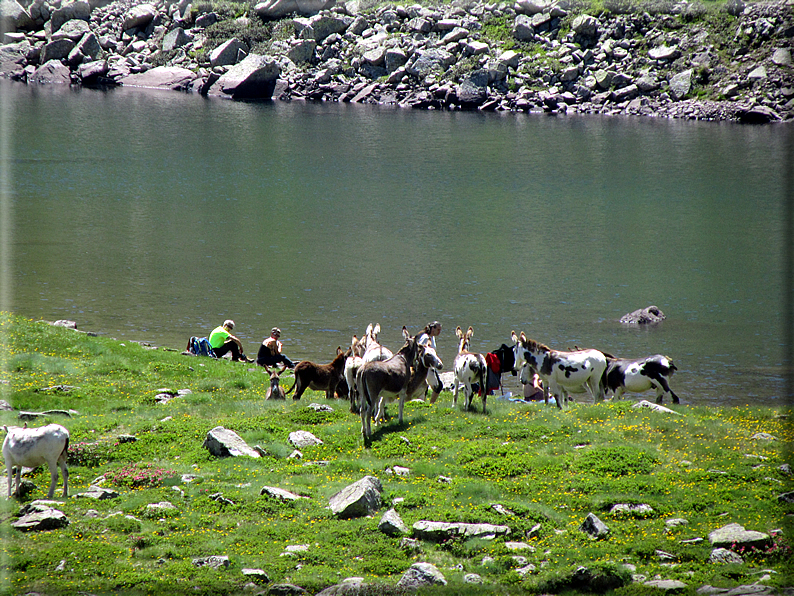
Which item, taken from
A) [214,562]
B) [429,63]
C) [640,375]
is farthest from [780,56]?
[214,562]

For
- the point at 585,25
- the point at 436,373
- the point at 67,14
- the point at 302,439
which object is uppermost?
the point at 67,14

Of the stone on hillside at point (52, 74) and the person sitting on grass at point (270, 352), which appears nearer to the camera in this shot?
the person sitting on grass at point (270, 352)

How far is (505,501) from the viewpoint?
44.4 ft

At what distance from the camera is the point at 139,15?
19012cm

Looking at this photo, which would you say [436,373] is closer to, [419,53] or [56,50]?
[419,53]

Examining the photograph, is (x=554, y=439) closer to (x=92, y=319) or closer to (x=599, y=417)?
(x=599, y=417)

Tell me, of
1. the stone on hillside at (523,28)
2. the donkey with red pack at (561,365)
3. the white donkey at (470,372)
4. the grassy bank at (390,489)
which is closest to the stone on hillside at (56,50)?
the stone on hillside at (523,28)

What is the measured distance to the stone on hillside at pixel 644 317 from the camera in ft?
137

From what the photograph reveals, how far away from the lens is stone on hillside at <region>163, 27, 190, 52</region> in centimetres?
18788

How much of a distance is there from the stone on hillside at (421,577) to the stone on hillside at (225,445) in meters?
6.76

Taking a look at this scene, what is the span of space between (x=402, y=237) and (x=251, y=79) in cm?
12381

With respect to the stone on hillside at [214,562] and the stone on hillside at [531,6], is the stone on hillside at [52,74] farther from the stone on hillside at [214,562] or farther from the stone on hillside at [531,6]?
the stone on hillside at [214,562]

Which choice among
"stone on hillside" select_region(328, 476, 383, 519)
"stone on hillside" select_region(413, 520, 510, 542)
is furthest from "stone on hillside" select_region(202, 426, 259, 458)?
"stone on hillside" select_region(413, 520, 510, 542)

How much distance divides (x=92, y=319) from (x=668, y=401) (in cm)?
3073
